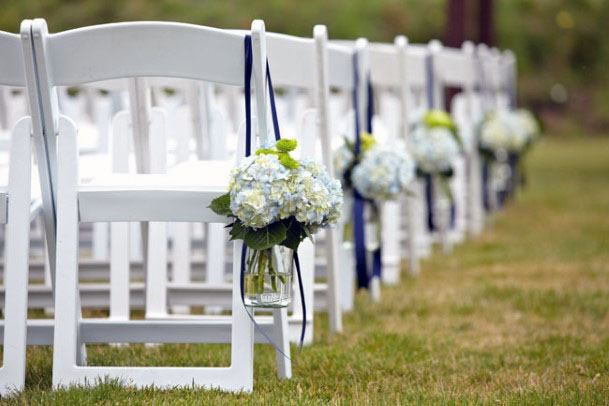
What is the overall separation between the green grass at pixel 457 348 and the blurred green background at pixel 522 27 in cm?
1399

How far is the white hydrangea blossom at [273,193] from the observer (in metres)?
3.48

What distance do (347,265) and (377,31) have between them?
59.7ft

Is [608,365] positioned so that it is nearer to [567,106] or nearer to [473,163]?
[473,163]

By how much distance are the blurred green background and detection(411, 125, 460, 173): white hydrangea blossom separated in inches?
551

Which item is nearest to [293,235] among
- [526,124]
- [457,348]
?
[457,348]

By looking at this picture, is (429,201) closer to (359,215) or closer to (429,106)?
(429,106)

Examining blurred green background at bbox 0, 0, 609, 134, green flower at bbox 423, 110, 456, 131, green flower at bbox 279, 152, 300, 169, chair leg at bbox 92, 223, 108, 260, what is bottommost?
chair leg at bbox 92, 223, 108, 260

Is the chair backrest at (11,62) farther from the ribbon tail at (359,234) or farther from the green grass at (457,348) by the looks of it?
the ribbon tail at (359,234)

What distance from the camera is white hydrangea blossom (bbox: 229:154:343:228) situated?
3.48 meters

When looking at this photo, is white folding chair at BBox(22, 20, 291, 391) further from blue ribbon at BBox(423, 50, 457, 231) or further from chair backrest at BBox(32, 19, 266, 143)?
blue ribbon at BBox(423, 50, 457, 231)

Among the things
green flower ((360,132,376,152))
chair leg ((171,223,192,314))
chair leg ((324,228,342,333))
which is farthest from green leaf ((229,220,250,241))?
green flower ((360,132,376,152))

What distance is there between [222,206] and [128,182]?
0.40 m

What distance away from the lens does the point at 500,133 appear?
8641 millimetres

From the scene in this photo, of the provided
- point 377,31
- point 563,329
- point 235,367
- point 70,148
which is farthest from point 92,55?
point 377,31
